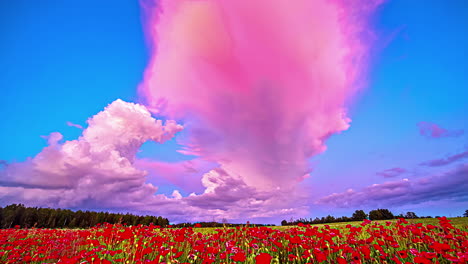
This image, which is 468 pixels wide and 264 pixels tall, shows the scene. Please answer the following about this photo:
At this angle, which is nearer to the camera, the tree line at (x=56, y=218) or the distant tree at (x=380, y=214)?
the distant tree at (x=380, y=214)

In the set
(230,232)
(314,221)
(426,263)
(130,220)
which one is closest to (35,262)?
(230,232)

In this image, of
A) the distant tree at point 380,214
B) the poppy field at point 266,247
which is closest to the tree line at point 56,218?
the distant tree at point 380,214

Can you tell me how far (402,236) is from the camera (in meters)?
10.6

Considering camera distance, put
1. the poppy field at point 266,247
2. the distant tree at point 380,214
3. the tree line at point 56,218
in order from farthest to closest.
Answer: the tree line at point 56,218 → the distant tree at point 380,214 → the poppy field at point 266,247

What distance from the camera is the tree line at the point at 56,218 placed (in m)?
56.6

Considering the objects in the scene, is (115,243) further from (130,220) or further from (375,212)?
(130,220)

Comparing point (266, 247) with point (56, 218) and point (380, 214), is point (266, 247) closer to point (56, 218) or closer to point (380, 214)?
point (380, 214)

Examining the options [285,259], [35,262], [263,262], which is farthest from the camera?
[35,262]

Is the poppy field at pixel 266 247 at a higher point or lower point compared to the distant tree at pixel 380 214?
lower

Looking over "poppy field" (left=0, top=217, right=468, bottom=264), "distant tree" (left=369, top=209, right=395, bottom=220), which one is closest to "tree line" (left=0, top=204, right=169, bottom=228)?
"distant tree" (left=369, top=209, right=395, bottom=220)

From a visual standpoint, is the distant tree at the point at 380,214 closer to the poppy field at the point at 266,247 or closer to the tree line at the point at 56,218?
the poppy field at the point at 266,247

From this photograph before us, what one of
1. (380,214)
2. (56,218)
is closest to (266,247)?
(380,214)

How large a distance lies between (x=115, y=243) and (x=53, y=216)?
68.6 m

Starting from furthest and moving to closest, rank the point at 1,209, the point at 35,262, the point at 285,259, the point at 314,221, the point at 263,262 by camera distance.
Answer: the point at 1,209 → the point at 314,221 → the point at 35,262 → the point at 285,259 → the point at 263,262
